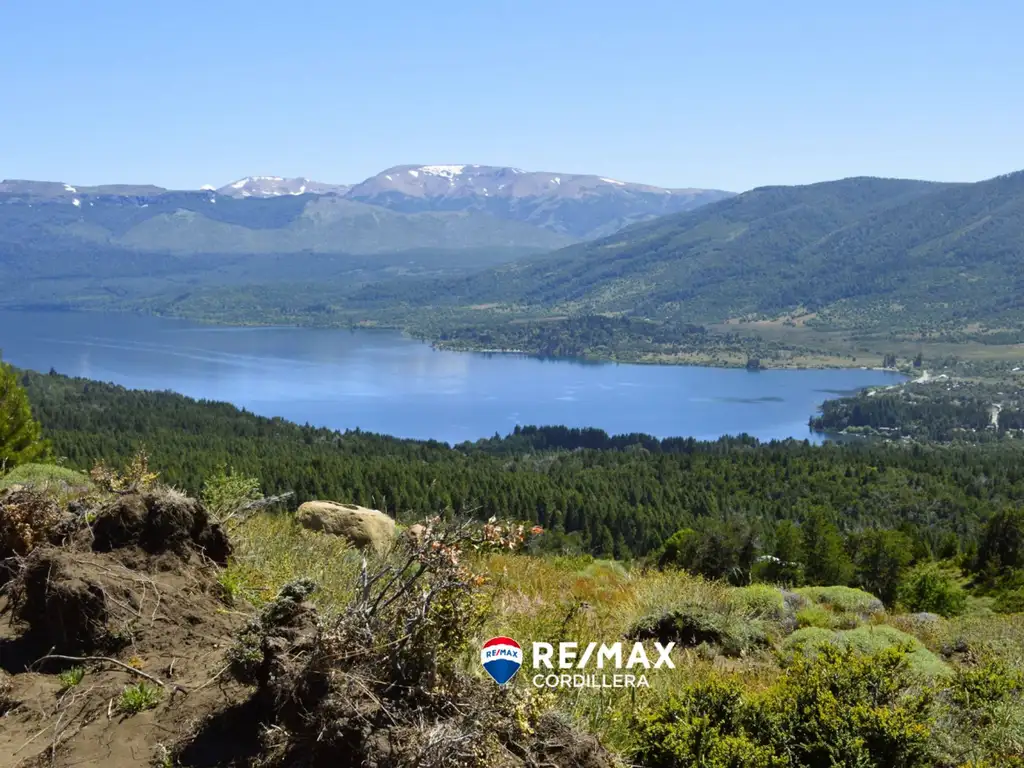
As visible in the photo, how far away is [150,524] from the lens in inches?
280

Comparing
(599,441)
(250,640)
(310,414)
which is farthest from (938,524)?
(310,414)

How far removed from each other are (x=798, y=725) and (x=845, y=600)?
7.98m

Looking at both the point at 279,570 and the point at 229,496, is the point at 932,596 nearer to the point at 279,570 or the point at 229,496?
the point at 229,496

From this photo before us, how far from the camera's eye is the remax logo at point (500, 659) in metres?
5.25

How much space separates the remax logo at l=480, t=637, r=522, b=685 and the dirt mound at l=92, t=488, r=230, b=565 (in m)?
3.17

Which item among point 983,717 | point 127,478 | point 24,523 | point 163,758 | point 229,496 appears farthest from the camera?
point 229,496

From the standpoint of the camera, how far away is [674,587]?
1021 centimetres

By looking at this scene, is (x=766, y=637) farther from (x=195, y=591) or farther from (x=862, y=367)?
(x=862, y=367)

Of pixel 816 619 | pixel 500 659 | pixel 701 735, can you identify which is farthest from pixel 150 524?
pixel 816 619

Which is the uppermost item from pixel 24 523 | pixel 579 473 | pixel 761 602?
pixel 24 523

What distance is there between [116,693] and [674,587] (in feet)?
21.4

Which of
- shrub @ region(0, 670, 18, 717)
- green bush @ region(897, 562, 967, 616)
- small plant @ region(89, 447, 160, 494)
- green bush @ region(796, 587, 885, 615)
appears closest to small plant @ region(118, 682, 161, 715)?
shrub @ region(0, 670, 18, 717)

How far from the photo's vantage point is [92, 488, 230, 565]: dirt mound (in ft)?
23.1

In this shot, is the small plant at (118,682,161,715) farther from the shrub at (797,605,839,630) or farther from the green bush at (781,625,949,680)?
the shrub at (797,605,839,630)
